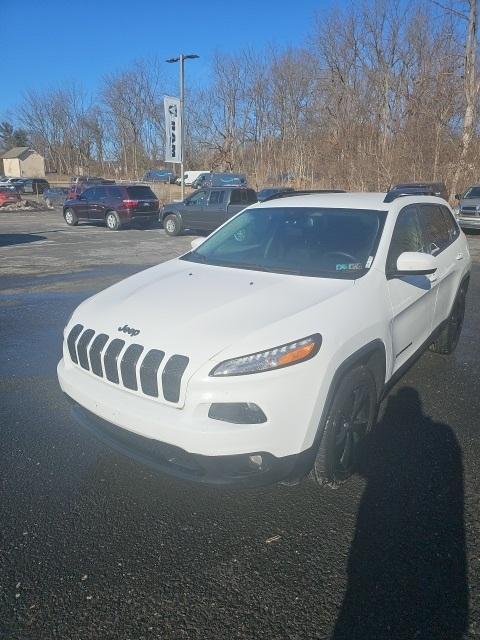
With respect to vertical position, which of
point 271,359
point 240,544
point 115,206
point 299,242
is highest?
point 299,242

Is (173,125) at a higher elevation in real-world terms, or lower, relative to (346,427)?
higher

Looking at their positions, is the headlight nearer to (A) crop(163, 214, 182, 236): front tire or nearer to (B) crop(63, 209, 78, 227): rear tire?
(A) crop(163, 214, 182, 236): front tire

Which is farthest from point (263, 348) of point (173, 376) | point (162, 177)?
point (162, 177)

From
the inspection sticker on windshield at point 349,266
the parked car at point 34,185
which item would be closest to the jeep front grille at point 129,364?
the inspection sticker on windshield at point 349,266

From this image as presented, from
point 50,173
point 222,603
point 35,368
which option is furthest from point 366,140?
point 50,173

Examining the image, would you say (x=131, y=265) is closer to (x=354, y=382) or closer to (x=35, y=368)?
(x=35, y=368)

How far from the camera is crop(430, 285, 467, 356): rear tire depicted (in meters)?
5.06

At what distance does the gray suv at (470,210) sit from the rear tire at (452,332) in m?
14.2

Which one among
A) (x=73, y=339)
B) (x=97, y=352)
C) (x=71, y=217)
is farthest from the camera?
(x=71, y=217)

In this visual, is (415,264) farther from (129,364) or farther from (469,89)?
(469,89)

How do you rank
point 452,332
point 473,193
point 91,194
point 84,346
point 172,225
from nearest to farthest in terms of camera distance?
point 84,346 < point 452,332 < point 473,193 < point 172,225 < point 91,194

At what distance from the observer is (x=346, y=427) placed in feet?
9.46

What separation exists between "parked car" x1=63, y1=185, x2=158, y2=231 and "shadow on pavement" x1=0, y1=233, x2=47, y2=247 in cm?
330

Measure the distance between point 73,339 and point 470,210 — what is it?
1820 cm
